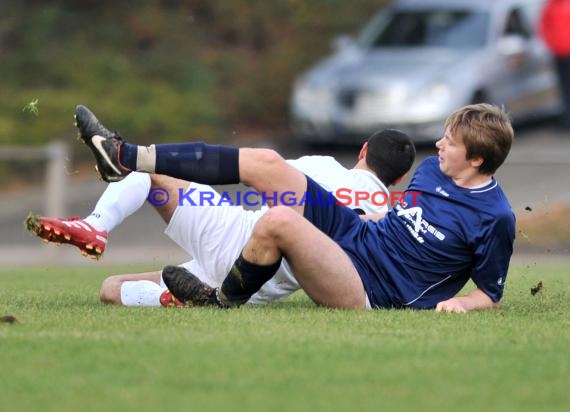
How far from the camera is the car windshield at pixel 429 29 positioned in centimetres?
1994

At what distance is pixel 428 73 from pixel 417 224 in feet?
38.7

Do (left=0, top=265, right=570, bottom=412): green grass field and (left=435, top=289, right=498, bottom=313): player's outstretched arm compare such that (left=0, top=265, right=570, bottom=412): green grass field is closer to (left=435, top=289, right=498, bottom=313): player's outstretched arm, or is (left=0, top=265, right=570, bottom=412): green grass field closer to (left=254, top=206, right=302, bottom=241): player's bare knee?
(left=435, top=289, right=498, bottom=313): player's outstretched arm

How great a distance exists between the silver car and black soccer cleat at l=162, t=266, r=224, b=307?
11.4 meters

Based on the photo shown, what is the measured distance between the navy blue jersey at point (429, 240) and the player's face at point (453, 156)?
8 cm

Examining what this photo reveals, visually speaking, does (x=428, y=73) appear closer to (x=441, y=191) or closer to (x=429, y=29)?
(x=429, y=29)

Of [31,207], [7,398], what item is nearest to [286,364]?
[7,398]

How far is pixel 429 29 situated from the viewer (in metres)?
20.3

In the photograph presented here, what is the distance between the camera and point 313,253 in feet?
23.0

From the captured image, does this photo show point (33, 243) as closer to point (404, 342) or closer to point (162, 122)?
point (162, 122)

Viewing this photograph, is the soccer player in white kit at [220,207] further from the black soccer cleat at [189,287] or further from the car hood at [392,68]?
the car hood at [392,68]

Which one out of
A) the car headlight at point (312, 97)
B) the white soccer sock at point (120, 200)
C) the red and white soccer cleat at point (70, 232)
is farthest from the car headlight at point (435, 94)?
the red and white soccer cleat at point (70, 232)

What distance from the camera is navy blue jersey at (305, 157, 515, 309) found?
23.8ft

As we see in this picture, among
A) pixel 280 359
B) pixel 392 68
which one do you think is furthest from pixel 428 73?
pixel 280 359

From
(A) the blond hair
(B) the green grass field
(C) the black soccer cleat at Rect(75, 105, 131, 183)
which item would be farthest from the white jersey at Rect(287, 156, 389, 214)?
(C) the black soccer cleat at Rect(75, 105, 131, 183)
